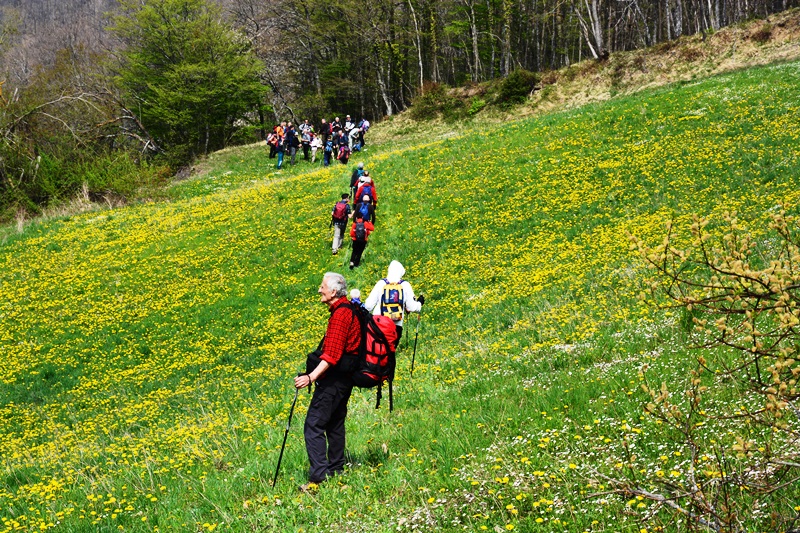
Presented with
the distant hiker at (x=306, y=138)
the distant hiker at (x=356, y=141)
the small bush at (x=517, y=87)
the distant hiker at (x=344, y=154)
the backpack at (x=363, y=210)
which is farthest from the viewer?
the small bush at (x=517, y=87)

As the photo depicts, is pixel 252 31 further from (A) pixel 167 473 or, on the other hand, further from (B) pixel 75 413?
(A) pixel 167 473

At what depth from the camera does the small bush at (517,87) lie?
41.5 m

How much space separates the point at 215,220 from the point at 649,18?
5953 centimetres

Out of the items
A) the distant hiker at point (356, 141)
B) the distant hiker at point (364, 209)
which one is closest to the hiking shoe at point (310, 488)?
the distant hiker at point (364, 209)

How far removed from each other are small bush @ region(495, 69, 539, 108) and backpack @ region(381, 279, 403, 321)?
113 feet

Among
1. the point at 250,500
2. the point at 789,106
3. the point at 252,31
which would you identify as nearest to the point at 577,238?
the point at 789,106

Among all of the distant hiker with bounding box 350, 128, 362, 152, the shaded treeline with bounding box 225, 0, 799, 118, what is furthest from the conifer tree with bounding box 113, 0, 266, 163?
the distant hiker with bounding box 350, 128, 362, 152

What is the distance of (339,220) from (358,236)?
1912 millimetres

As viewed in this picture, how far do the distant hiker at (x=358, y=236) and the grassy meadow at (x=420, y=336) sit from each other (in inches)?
19.6

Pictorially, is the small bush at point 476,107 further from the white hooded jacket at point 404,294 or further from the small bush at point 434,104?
the white hooded jacket at point 404,294

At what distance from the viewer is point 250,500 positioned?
6023 millimetres

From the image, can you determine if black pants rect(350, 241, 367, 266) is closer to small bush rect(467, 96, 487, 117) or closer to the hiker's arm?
the hiker's arm

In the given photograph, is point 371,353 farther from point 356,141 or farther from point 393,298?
point 356,141

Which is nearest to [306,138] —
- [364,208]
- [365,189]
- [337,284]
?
[365,189]
